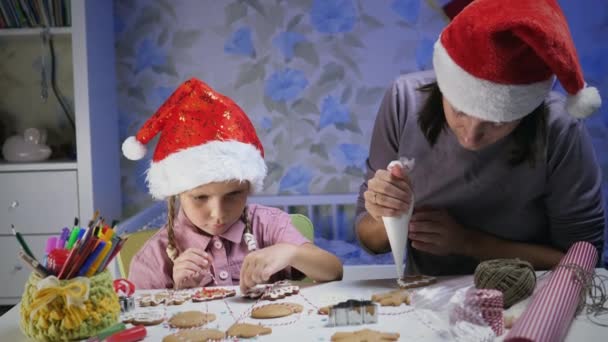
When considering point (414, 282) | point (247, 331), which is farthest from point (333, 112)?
point (247, 331)

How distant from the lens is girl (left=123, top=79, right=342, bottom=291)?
138cm

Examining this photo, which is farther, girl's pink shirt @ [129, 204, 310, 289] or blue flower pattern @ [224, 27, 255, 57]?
blue flower pattern @ [224, 27, 255, 57]

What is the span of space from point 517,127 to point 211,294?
65cm

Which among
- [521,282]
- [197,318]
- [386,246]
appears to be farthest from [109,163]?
[521,282]

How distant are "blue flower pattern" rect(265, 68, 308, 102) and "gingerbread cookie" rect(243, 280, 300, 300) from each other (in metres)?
1.79

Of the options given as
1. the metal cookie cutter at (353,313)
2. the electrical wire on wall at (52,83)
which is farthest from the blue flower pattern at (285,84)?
the metal cookie cutter at (353,313)

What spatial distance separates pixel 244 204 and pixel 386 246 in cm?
32

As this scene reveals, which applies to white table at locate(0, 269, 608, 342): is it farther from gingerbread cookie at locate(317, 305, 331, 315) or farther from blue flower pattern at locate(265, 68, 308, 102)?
blue flower pattern at locate(265, 68, 308, 102)

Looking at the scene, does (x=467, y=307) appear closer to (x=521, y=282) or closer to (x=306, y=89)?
(x=521, y=282)

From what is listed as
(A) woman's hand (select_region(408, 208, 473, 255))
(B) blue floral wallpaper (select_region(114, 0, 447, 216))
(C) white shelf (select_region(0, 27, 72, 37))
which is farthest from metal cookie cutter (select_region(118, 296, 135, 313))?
(B) blue floral wallpaper (select_region(114, 0, 447, 216))

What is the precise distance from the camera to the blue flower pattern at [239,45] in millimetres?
2891

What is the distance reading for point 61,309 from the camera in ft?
3.18

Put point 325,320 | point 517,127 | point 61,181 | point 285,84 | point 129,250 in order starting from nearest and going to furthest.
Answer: point 325,320, point 517,127, point 129,250, point 61,181, point 285,84

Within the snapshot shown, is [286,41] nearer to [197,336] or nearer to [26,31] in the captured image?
[26,31]
